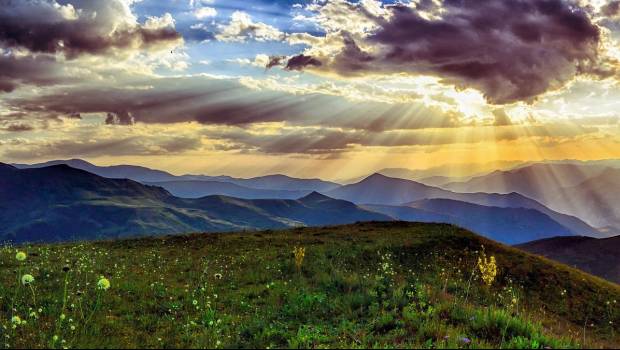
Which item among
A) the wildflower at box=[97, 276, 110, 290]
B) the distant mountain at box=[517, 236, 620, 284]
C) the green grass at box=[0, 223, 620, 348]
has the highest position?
the wildflower at box=[97, 276, 110, 290]

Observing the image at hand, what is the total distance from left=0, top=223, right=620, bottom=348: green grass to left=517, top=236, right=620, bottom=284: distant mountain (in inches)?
4929

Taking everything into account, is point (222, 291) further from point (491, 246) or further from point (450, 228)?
point (450, 228)

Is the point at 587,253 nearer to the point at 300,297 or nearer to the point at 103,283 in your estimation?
the point at 300,297

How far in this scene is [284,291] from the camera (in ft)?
62.5

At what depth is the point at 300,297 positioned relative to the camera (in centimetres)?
1627

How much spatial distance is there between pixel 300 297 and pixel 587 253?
164619mm

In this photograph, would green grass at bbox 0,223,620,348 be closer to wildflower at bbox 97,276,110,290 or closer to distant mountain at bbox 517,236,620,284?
wildflower at bbox 97,276,110,290

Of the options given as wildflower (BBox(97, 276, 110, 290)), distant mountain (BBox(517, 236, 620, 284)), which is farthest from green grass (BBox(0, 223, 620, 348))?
distant mountain (BBox(517, 236, 620, 284))

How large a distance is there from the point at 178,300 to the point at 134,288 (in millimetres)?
2896

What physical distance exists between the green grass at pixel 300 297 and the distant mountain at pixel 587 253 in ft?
411

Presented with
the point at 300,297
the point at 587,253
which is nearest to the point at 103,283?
the point at 300,297

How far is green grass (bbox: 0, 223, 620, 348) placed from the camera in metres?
10.6

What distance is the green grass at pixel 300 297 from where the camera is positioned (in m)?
10.6

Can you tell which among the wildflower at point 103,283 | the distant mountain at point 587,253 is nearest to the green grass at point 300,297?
the wildflower at point 103,283
